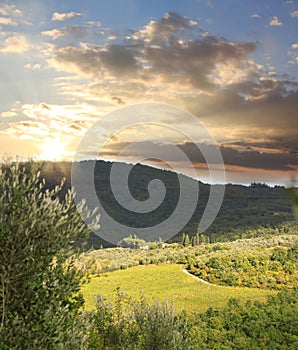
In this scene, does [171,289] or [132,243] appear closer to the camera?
[171,289]

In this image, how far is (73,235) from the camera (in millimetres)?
8656

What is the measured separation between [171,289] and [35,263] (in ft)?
161

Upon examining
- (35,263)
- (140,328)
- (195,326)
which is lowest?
(195,326)

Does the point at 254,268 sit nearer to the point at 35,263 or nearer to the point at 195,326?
the point at 195,326

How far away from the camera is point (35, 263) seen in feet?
26.7

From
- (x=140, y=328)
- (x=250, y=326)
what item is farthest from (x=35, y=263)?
(x=250, y=326)

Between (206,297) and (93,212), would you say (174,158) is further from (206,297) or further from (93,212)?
(93,212)

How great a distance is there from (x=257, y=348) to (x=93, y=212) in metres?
25.1

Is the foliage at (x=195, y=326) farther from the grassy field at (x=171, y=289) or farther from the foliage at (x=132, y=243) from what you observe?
the foliage at (x=132, y=243)

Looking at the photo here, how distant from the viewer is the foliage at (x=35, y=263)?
25.7 ft

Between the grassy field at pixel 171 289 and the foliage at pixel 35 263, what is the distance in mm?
31797

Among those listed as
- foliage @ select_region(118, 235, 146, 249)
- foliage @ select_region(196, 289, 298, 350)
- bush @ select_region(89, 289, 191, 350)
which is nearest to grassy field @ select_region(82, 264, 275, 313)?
foliage @ select_region(196, 289, 298, 350)

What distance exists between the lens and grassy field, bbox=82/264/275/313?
148ft

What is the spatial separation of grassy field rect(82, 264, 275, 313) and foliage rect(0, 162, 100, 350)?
31.8 metres
